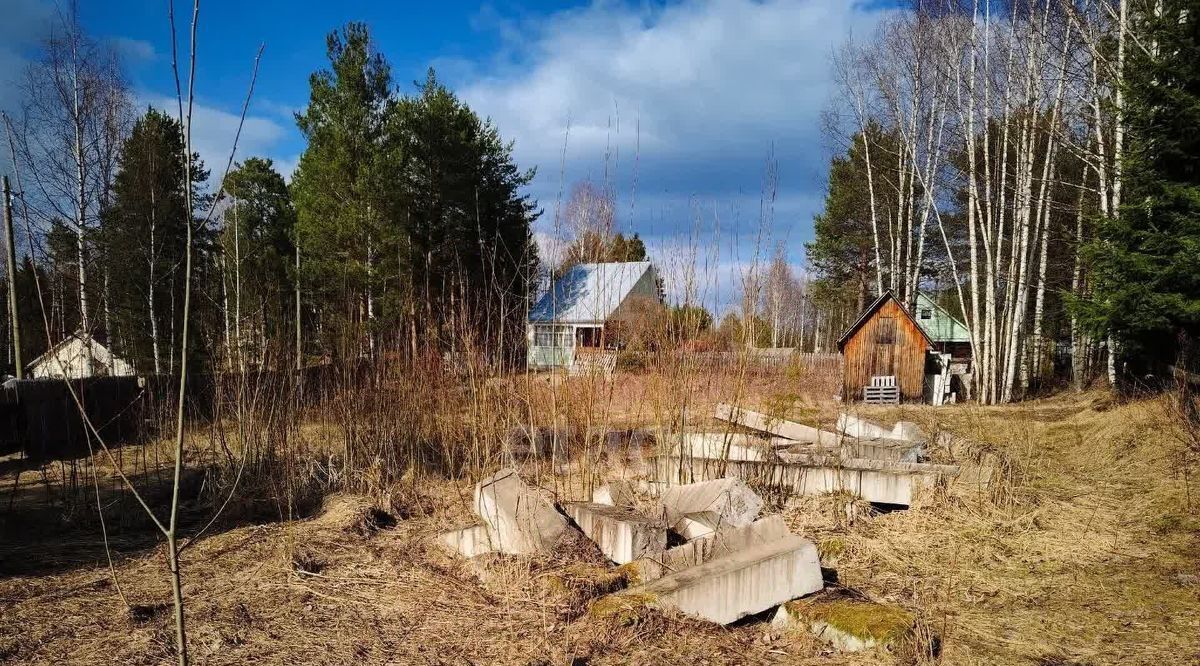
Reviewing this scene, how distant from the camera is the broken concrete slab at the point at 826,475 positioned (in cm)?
534

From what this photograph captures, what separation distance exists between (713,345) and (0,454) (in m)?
9.23

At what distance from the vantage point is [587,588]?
12.1 ft

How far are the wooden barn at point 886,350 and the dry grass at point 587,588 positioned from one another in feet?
26.0

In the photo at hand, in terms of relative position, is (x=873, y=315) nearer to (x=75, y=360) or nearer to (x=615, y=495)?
(x=615, y=495)

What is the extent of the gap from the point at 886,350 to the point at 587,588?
39.6 feet

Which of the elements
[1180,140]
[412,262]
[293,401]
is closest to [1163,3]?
[1180,140]

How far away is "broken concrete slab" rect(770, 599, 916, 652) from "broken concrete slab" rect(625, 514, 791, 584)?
1.96 ft

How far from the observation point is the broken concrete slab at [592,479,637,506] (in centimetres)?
494

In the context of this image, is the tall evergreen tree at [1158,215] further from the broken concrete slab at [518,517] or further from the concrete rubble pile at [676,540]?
the broken concrete slab at [518,517]

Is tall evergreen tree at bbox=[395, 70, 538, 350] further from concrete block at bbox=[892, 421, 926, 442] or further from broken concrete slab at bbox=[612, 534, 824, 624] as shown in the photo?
broken concrete slab at bbox=[612, 534, 824, 624]

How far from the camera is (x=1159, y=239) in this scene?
8000 mm

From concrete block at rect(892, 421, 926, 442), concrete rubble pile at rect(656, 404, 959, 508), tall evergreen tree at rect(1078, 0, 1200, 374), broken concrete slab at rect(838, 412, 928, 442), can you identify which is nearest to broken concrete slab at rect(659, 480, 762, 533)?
concrete rubble pile at rect(656, 404, 959, 508)

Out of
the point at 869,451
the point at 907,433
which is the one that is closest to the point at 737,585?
the point at 869,451

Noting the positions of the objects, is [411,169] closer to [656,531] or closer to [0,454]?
[0,454]
